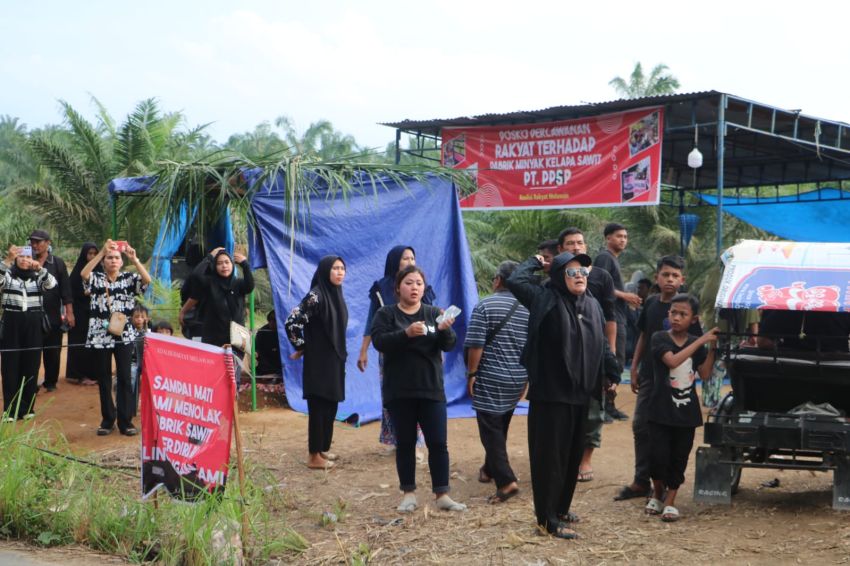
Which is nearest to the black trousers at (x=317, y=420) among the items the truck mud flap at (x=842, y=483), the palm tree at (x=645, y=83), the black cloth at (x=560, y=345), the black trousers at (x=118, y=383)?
the black trousers at (x=118, y=383)

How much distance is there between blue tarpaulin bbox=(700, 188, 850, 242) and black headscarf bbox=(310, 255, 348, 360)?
401 inches

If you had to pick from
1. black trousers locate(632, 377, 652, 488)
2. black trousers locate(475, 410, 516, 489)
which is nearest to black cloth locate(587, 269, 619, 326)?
black trousers locate(632, 377, 652, 488)

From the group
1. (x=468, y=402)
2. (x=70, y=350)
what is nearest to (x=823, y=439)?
(x=468, y=402)

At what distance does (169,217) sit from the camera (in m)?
9.19

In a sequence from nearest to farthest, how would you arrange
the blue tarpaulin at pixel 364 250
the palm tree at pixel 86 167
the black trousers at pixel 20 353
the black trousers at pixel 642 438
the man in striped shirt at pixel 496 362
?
the black trousers at pixel 642 438
the man in striped shirt at pixel 496 362
the black trousers at pixel 20 353
the blue tarpaulin at pixel 364 250
the palm tree at pixel 86 167

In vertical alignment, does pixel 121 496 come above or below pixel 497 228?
below

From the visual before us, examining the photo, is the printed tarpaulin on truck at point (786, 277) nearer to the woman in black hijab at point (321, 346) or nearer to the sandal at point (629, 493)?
the sandal at point (629, 493)

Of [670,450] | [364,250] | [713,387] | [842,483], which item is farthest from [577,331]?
[364,250]

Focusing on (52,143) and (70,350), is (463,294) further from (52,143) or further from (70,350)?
(52,143)

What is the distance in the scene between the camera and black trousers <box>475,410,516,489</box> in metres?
6.36

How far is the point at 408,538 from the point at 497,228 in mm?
15431

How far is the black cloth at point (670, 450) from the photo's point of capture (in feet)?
19.0

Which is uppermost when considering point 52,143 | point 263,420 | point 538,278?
point 52,143

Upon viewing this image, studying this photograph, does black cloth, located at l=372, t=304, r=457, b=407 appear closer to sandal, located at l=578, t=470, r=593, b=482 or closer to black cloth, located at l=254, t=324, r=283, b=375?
sandal, located at l=578, t=470, r=593, b=482
